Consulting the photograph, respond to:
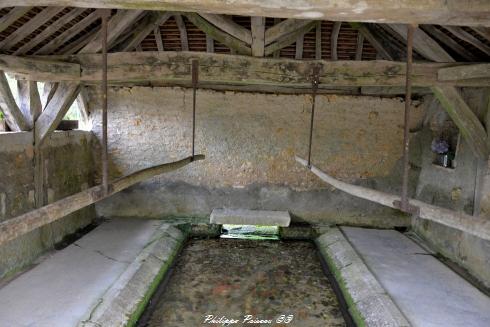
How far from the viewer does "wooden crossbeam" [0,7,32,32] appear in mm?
3229

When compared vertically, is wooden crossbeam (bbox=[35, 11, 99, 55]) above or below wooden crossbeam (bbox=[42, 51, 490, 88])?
above

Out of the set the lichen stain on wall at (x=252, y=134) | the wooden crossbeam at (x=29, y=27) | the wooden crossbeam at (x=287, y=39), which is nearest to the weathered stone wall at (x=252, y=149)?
the lichen stain on wall at (x=252, y=134)

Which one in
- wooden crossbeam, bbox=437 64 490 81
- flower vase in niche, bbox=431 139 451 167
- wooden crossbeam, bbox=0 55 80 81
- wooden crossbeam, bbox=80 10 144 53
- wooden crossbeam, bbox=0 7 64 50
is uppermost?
wooden crossbeam, bbox=80 10 144 53

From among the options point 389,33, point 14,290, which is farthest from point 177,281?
point 389,33

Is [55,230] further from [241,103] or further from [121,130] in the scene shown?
[241,103]

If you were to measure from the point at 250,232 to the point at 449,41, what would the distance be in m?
4.02

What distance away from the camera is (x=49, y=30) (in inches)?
150

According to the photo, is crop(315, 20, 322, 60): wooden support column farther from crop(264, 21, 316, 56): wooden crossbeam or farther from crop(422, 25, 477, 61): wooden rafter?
crop(422, 25, 477, 61): wooden rafter

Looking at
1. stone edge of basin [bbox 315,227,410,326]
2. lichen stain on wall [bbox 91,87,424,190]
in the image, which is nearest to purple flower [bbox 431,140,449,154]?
lichen stain on wall [bbox 91,87,424,190]

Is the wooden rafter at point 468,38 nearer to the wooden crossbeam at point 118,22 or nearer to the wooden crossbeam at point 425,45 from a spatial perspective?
the wooden crossbeam at point 425,45

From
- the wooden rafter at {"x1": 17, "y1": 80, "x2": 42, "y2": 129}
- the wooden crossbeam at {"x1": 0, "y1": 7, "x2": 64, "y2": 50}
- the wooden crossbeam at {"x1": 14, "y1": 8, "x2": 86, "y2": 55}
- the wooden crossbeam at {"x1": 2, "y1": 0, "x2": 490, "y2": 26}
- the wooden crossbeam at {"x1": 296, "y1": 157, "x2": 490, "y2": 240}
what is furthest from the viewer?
the wooden rafter at {"x1": 17, "y1": 80, "x2": 42, "y2": 129}

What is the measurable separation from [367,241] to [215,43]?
3471 millimetres

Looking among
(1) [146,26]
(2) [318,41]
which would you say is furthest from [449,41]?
(1) [146,26]

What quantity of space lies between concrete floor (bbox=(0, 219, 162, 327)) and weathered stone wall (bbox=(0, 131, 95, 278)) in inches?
10.1
